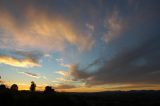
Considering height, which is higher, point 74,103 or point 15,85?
point 15,85

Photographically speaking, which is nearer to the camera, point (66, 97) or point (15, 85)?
point (66, 97)

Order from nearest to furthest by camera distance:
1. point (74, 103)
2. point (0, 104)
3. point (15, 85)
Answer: point (0, 104), point (74, 103), point (15, 85)

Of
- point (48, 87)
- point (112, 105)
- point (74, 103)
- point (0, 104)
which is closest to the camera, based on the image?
point (0, 104)

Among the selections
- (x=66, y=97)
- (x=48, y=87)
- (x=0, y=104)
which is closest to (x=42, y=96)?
(x=66, y=97)

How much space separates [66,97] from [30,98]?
837 cm

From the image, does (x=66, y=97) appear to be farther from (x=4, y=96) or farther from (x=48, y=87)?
(x=48, y=87)

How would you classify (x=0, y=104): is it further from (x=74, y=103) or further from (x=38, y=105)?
(x=74, y=103)

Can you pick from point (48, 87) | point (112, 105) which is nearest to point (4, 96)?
point (48, 87)

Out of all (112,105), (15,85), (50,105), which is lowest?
(50,105)

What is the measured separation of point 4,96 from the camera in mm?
50812

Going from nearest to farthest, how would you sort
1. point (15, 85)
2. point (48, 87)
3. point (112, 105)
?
point (48, 87) → point (15, 85) → point (112, 105)

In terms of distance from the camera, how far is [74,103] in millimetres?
52406

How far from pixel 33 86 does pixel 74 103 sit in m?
75.9

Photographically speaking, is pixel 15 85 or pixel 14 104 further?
pixel 15 85
